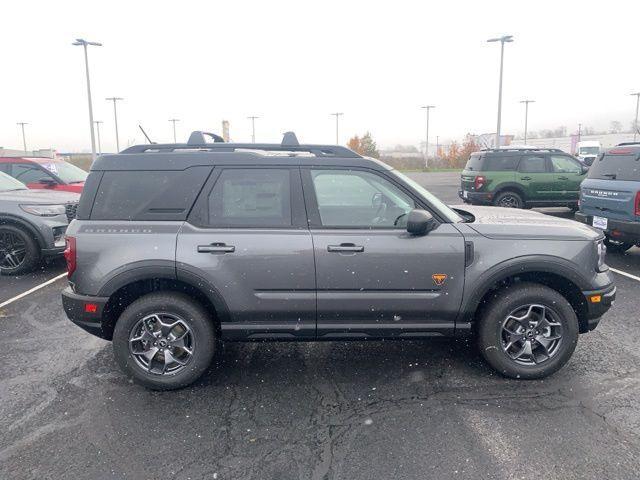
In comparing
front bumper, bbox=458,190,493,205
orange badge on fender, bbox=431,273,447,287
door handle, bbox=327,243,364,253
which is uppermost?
door handle, bbox=327,243,364,253

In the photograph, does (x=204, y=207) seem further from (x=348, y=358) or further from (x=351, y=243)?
(x=348, y=358)

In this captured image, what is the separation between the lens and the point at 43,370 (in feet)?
13.1

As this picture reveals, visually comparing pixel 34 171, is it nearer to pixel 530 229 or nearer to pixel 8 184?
pixel 8 184

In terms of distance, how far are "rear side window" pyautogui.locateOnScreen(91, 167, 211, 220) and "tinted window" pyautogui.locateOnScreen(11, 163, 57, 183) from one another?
741cm

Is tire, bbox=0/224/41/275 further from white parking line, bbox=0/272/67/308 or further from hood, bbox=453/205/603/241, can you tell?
hood, bbox=453/205/603/241

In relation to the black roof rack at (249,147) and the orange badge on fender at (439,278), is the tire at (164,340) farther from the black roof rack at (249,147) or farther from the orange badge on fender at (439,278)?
the orange badge on fender at (439,278)

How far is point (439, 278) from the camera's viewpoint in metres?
3.55

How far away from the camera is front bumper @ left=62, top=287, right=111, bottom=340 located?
3521mm

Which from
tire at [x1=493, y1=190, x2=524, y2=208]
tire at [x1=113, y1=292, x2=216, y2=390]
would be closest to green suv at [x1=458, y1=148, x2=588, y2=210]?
tire at [x1=493, y1=190, x2=524, y2=208]

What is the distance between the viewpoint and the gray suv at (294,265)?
3486 mm

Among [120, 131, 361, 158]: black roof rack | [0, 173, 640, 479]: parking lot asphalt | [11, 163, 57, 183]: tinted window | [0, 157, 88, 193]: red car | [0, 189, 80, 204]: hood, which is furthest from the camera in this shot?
[11, 163, 57, 183]: tinted window

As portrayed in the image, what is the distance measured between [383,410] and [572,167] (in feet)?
38.8

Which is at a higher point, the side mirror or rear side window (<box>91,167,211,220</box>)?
rear side window (<box>91,167,211,220</box>)

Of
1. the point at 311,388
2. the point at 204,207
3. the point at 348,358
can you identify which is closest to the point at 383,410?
the point at 311,388
